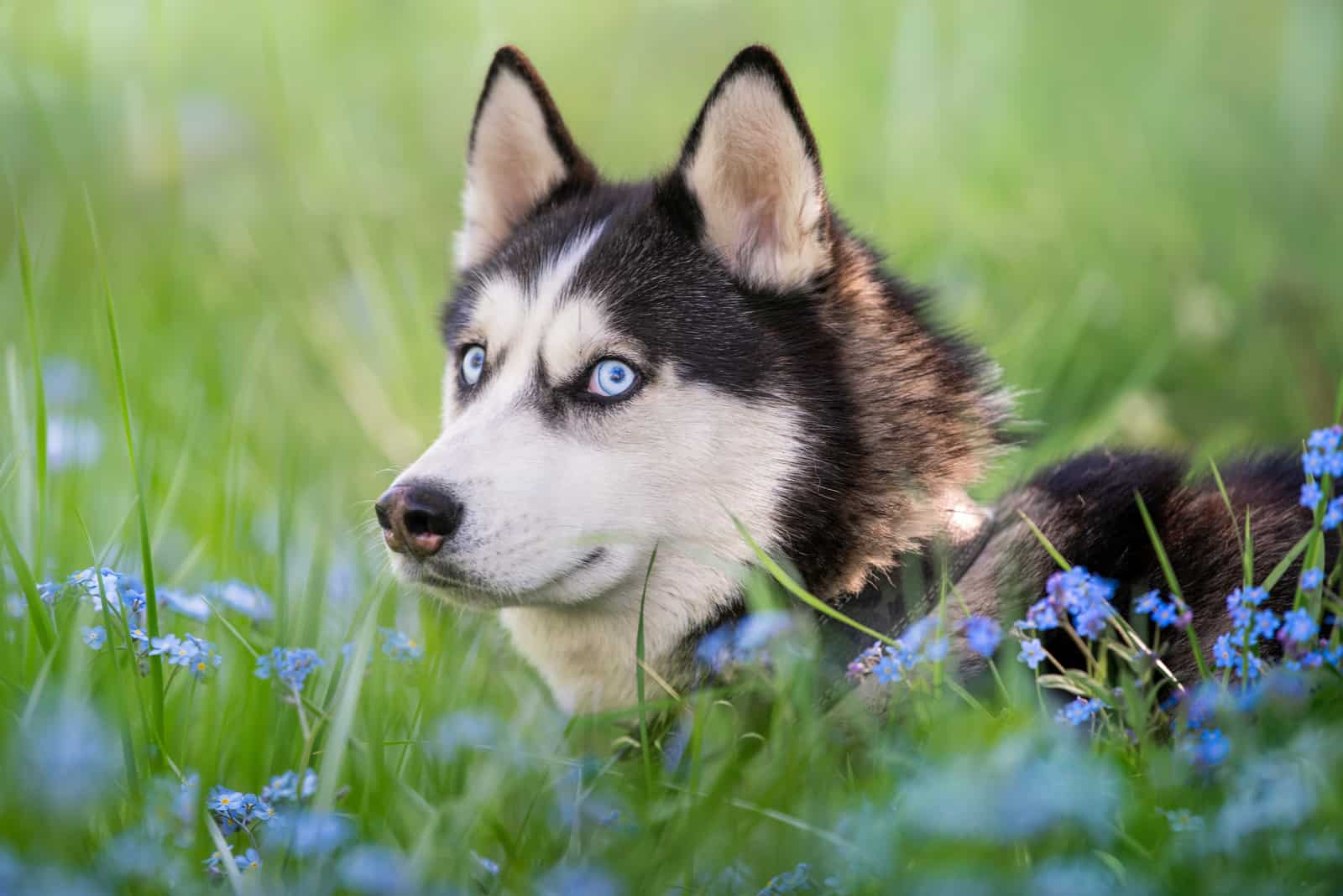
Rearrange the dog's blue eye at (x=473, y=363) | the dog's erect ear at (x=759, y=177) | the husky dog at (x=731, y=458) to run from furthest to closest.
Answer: the dog's blue eye at (x=473, y=363), the dog's erect ear at (x=759, y=177), the husky dog at (x=731, y=458)

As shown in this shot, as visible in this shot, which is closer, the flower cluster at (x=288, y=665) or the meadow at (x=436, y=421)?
the meadow at (x=436, y=421)

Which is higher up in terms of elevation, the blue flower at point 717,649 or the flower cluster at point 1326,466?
the flower cluster at point 1326,466

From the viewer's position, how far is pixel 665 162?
4102 millimetres

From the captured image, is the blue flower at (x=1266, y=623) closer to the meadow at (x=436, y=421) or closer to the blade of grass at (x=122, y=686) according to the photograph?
the meadow at (x=436, y=421)

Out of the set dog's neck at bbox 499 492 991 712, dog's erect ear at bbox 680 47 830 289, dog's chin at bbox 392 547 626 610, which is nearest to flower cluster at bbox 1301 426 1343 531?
dog's neck at bbox 499 492 991 712

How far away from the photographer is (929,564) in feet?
8.87

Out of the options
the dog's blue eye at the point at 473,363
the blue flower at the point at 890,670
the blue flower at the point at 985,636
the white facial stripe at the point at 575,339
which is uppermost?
the white facial stripe at the point at 575,339

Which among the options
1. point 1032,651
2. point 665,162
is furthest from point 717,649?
point 665,162

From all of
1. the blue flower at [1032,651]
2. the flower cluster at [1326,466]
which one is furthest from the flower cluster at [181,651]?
the flower cluster at [1326,466]

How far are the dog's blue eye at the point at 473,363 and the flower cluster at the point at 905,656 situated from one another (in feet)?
4.16

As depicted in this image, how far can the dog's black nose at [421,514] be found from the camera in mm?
2461

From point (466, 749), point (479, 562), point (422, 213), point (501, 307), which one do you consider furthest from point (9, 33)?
point (466, 749)

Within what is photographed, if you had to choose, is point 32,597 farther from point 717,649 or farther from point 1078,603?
point 1078,603

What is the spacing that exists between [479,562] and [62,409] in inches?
90.9
